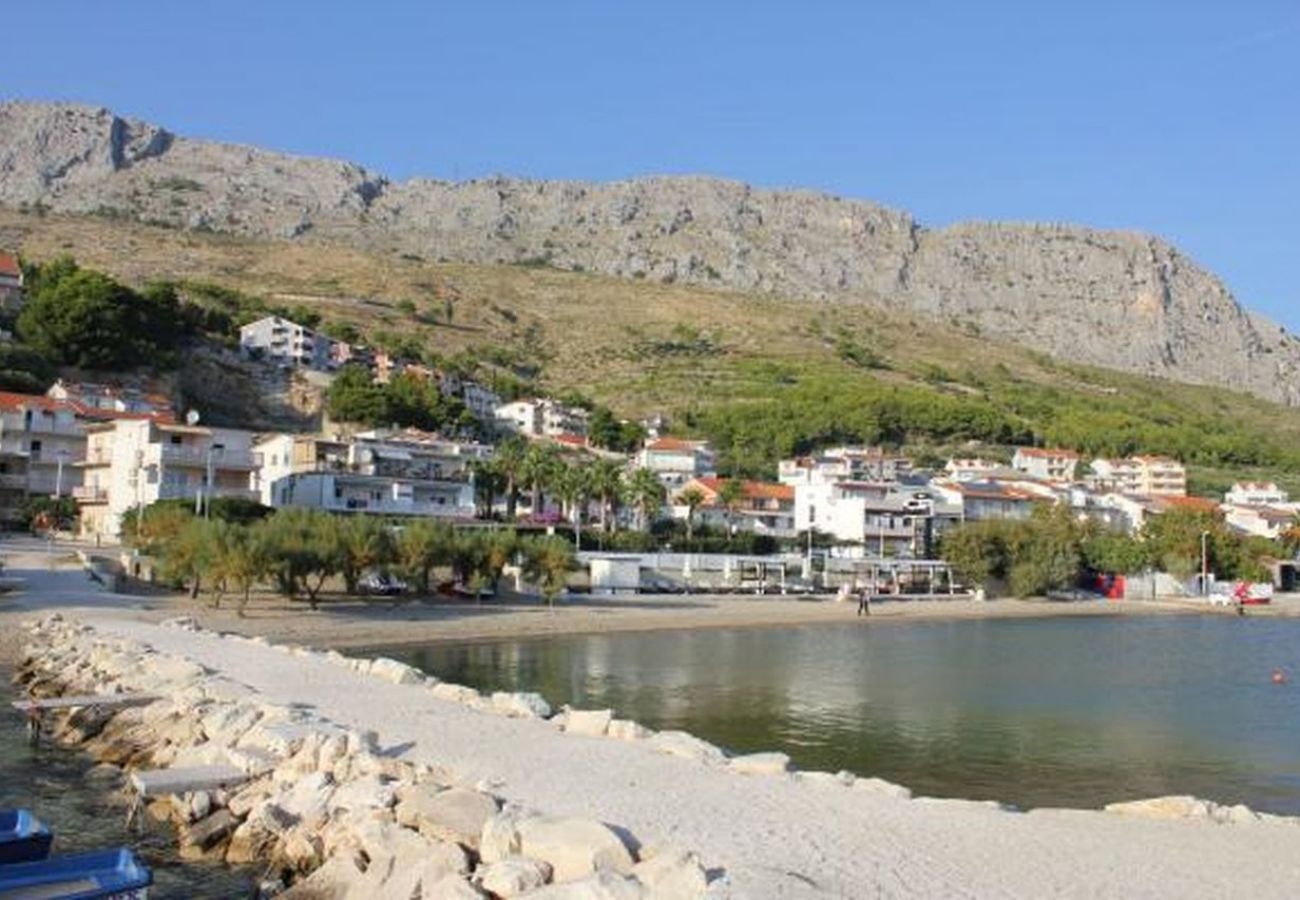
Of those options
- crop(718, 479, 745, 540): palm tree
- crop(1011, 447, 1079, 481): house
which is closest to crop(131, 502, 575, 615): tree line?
crop(718, 479, 745, 540): palm tree

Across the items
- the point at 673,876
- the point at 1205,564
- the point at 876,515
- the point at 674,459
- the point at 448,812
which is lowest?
the point at 448,812

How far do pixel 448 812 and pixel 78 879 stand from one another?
13.3 feet

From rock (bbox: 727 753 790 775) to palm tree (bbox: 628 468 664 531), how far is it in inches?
3014

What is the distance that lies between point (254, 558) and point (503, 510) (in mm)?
50770

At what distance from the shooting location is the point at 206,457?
250 ft

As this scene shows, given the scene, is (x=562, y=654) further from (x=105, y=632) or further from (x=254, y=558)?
(x=105, y=632)

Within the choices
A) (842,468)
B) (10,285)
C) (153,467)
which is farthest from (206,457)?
(842,468)

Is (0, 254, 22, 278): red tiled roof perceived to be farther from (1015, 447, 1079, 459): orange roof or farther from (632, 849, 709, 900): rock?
(632, 849, 709, 900): rock

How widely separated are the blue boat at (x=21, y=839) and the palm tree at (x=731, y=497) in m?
93.0

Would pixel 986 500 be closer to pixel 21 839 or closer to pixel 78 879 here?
pixel 21 839

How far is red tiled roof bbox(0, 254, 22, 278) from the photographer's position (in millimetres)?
117875

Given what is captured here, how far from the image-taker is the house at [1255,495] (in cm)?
14712

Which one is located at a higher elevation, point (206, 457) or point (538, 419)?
point (538, 419)

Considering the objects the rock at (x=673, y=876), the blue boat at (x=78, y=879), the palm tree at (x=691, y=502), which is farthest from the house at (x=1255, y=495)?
the blue boat at (x=78, y=879)
